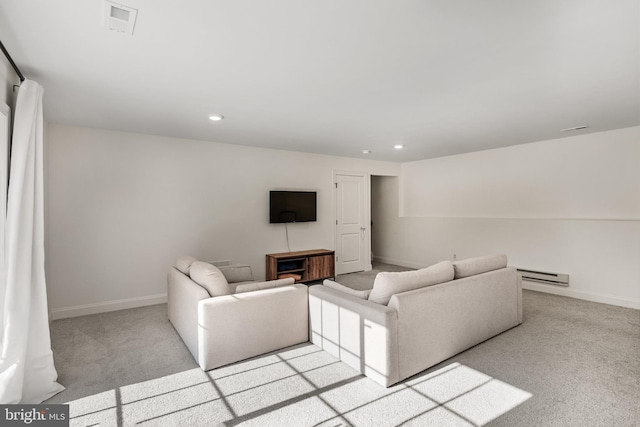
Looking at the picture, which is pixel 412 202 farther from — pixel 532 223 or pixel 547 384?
pixel 547 384

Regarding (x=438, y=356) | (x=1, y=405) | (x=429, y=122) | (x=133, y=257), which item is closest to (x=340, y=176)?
(x=429, y=122)

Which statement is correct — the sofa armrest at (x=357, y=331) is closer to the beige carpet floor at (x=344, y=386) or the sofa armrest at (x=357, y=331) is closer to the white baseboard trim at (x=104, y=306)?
the beige carpet floor at (x=344, y=386)

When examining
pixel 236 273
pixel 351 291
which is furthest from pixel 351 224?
pixel 351 291

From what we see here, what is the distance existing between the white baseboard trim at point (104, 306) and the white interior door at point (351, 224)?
325cm

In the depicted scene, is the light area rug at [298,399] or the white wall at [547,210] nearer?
the light area rug at [298,399]

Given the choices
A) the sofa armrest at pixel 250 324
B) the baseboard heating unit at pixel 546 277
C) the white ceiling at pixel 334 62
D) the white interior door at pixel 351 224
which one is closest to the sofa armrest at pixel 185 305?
the sofa armrest at pixel 250 324

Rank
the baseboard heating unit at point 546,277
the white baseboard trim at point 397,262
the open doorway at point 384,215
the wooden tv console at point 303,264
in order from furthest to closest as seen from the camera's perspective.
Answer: the open doorway at point 384,215 → the white baseboard trim at point 397,262 → the wooden tv console at point 303,264 → the baseboard heating unit at point 546,277

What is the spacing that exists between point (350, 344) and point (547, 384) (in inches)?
57.2

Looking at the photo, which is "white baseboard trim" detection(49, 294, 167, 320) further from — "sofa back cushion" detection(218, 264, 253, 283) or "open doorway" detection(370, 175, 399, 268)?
"open doorway" detection(370, 175, 399, 268)

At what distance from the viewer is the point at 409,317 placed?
243cm

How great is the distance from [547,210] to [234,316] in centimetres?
496

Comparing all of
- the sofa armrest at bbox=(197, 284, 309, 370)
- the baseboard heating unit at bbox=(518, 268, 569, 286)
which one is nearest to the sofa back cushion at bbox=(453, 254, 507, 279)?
the sofa armrest at bbox=(197, 284, 309, 370)

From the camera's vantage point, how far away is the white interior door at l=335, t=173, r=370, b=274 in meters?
6.33

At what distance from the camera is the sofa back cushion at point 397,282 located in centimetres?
253
